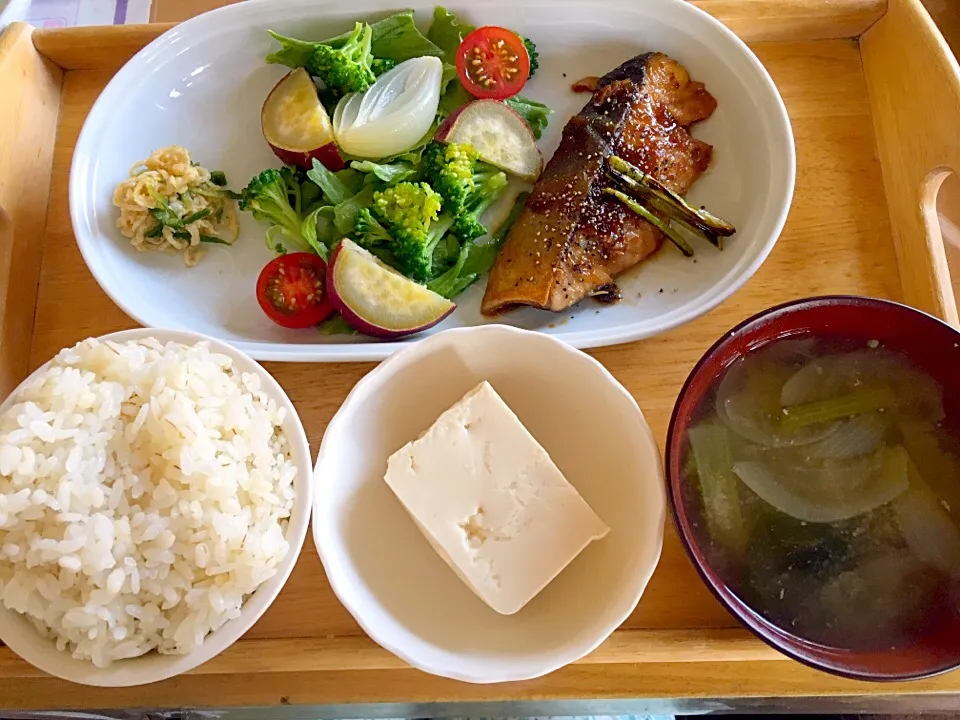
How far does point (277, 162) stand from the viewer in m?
1.70

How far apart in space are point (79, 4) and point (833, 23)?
1947mm

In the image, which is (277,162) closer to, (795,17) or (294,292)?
(294,292)

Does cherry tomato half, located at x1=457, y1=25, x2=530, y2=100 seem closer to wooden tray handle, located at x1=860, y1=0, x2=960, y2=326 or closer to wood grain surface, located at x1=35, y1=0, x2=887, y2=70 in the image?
wood grain surface, located at x1=35, y1=0, x2=887, y2=70

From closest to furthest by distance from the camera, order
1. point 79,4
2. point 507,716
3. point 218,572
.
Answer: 1. point 218,572
2. point 507,716
3. point 79,4

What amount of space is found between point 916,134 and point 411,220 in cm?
106

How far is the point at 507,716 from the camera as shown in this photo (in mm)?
1468

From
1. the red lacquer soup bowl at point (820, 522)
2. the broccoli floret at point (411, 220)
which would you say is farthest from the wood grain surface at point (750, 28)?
the red lacquer soup bowl at point (820, 522)

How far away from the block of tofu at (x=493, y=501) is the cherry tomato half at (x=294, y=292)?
458 millimetres

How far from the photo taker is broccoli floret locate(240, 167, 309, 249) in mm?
1565

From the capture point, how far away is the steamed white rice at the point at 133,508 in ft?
3.47

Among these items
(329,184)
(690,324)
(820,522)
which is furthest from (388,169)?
(820,522)

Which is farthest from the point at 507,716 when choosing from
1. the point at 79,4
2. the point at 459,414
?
the point at 79,4

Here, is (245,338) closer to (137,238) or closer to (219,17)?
(137,238)

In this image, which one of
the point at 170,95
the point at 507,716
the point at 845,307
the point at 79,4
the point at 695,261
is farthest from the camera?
the point at 79,4
